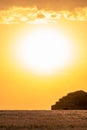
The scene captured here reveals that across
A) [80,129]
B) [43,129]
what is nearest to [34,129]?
[43,129]

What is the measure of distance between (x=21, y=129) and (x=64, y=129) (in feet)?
27.7

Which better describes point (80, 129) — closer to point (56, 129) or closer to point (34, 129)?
point (56, 129)

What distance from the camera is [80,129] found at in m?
102

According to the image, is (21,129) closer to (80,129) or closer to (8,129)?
(8,129)

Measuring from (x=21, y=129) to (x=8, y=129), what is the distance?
2.78 metres

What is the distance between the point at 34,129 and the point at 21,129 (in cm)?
500

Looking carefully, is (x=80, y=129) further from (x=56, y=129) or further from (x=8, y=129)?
(x=8, y=129)

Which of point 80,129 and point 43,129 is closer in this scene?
point 80,129

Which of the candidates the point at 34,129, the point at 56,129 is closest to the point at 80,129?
the point at 56,129

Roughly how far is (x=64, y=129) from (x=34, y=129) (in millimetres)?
7706

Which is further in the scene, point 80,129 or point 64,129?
point 64,129

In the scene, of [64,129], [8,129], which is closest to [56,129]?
[64,129]

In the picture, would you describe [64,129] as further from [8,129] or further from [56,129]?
[8,129]

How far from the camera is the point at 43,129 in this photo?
361 feet
